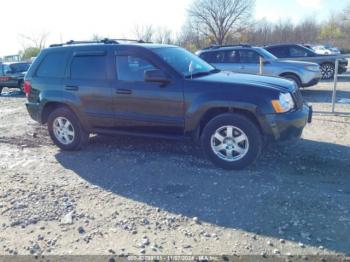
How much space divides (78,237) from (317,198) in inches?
106

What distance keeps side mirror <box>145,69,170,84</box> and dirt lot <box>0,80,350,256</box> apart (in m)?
1.28

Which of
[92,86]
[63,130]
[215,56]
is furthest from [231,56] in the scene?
[63,130]

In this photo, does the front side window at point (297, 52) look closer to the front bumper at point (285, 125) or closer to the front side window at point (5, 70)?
the front bumper at point (285, 125)

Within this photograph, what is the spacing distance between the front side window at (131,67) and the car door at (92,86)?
22 centimetres

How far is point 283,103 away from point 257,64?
748cm

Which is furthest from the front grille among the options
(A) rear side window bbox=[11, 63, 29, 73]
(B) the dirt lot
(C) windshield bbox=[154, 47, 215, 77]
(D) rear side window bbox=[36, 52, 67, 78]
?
(A) rear side window bbox=[11, 63, 29, 73]

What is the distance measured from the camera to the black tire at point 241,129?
15.4ft

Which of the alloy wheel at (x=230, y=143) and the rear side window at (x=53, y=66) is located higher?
the rear side window at (x=53, y=66)

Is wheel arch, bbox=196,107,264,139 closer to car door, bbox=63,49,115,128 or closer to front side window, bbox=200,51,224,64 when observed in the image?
car door, bbox=63,49,115,128

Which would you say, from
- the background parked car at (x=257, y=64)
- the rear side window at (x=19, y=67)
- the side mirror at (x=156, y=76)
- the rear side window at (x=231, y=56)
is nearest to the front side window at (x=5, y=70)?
the rear side window at (x=19, y=67)

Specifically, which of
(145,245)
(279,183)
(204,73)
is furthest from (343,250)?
(204,73)

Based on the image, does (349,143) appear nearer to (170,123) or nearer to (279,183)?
(279,183)

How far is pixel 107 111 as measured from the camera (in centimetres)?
561

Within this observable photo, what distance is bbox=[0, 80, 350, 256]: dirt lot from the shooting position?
327 cm
